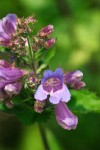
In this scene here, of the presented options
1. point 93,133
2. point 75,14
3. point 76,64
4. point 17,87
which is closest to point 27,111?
point 17,87

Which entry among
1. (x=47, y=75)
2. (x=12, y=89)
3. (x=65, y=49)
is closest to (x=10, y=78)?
(x=12, y=89)

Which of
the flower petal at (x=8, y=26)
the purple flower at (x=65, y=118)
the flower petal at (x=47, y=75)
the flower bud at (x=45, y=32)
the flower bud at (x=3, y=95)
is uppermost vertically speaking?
the flower petal at (x=8, y=26)

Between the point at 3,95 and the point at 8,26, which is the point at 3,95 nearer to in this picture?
the point at 3,95

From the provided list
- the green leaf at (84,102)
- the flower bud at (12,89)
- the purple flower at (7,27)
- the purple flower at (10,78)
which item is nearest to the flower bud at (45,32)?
the purple flower at (7,27)

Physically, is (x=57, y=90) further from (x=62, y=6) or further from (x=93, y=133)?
(x=62, y=6)

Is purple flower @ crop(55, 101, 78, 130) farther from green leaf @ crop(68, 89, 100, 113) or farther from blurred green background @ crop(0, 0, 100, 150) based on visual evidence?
blurred green background @ crop(0, 0, 100, 150)

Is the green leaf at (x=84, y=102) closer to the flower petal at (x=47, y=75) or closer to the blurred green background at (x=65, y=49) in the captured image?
the flower petal at (x=47, y=75)
